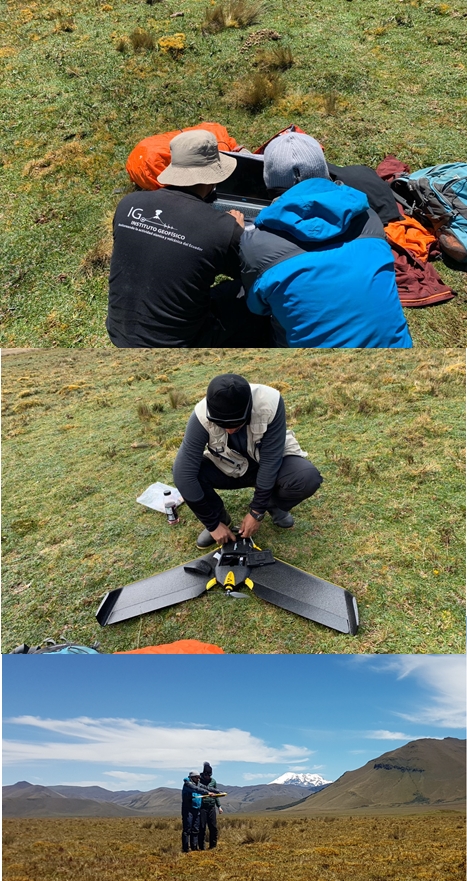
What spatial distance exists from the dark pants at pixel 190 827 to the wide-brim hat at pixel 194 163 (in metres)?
4.13

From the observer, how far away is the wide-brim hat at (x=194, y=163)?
3.87m

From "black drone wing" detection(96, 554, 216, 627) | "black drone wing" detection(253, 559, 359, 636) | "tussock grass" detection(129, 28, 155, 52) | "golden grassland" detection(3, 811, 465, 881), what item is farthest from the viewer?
"tussock grass" detection(129, 28, 155, 52)

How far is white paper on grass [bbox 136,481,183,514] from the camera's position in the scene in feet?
15.2

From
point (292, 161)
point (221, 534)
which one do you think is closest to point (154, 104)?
point (292, 161)

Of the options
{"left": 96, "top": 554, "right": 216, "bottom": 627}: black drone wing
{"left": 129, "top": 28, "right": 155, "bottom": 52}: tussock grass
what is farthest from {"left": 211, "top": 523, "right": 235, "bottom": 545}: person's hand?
{"left": 129, "top": 28, "right": 155, "bottom": 52}: tussock grass

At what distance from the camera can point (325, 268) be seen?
3271 millimetres

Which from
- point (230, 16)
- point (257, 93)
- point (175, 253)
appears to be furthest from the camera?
point (230, 16)

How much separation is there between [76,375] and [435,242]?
4.36m

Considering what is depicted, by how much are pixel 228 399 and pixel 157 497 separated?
1916mm

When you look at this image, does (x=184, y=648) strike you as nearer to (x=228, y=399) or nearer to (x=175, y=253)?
(x=228, y=399)

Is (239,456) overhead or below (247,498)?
overhead

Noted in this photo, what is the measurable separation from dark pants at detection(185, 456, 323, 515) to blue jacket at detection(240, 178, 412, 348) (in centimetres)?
85

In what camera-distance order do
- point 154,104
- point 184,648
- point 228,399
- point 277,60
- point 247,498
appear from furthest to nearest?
point 277,60 → point 154,104 → point 247,498 → point 184,648 → point 228,399

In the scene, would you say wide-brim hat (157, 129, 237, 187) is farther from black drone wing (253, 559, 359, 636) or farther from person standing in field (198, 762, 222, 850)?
person standing in field (198, 762, 222, 850)
